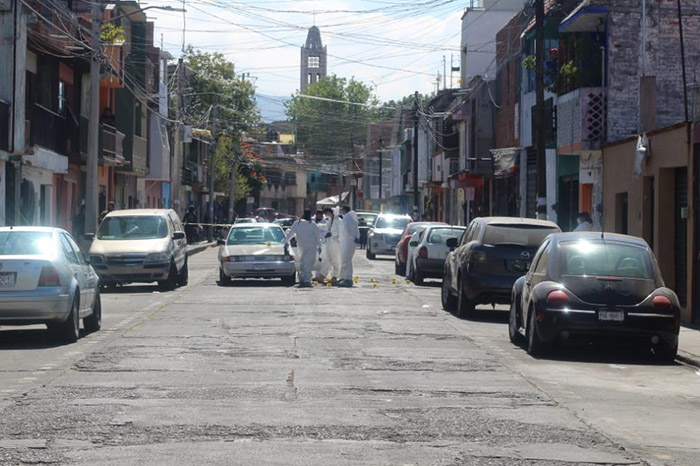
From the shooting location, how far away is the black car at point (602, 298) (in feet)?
49.8

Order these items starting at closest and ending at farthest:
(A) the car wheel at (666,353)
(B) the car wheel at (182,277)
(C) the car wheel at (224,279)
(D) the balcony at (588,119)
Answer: (A) the car wheel at (666,353) → (B) the car wheel at (182,277) → (C) the car wheel at (224,279) → (D) the balcony at (588,119)

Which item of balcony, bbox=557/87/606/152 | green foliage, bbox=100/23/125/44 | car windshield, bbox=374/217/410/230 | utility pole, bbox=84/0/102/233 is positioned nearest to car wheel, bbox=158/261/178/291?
utility pole, bbox=84/0/102/233

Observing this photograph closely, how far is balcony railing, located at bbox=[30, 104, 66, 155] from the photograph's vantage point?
3728cm

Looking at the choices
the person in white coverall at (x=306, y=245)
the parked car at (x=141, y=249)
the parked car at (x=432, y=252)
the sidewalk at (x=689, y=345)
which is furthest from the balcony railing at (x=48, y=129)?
the sidewalk at (x=689, y=345)

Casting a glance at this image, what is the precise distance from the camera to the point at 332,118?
15325 centimetres

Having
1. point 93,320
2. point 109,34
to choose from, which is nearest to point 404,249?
point 109,34

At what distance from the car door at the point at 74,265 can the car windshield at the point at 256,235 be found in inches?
538

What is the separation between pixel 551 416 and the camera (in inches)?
419

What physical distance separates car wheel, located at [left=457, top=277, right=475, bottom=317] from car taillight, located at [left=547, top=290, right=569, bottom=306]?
237 inches

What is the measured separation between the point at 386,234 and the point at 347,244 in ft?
64.2

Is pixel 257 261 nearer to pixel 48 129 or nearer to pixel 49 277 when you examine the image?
pixel 48 129

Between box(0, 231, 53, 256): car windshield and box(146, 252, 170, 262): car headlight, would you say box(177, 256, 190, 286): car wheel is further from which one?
box(0, 231, 53, 256): car windshield

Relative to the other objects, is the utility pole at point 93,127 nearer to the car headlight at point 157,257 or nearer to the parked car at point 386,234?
the car headlight at point 157,257

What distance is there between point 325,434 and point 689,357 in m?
7.55
